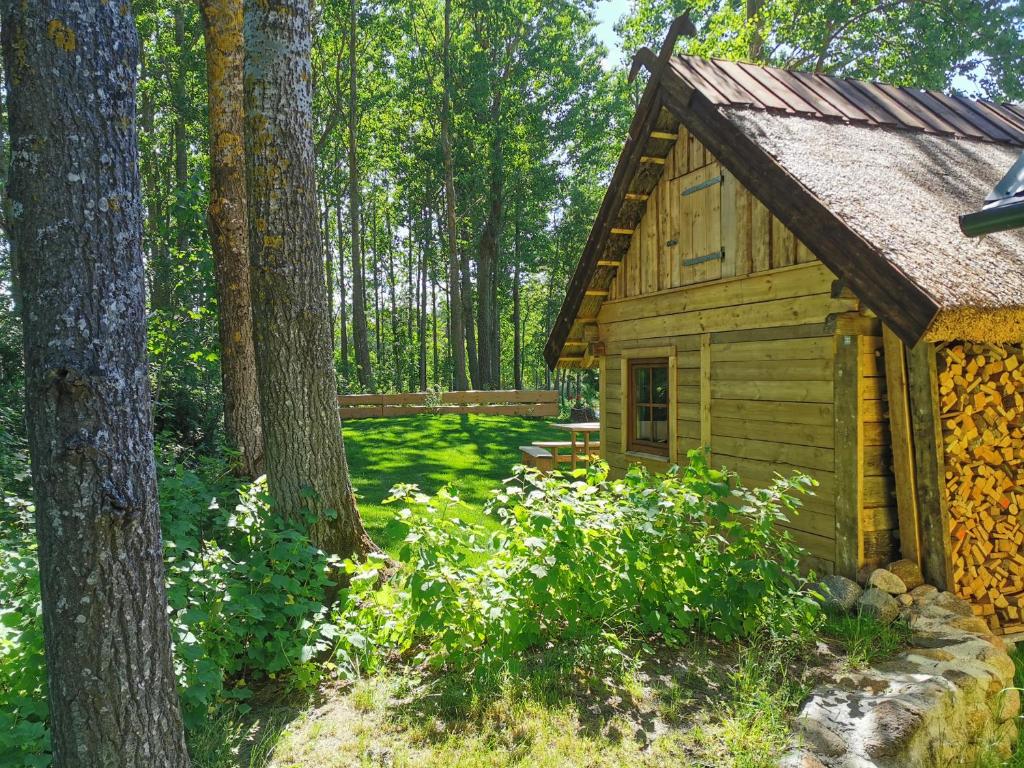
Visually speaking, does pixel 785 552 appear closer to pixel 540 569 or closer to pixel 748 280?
pixel 540 569

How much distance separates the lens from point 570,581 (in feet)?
12.3

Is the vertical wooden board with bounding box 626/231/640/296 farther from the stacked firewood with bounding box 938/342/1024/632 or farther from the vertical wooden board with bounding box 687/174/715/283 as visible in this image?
the stacked firewood with bounding box 938/342/1024/632

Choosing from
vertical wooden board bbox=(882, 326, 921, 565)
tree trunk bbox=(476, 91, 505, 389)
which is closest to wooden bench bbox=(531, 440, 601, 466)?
vertical wooden board bbox=(882, 326, 921, 565)

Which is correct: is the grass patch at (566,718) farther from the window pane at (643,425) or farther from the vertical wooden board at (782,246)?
the window pane at (643,425)

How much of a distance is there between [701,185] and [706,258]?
2.53ft

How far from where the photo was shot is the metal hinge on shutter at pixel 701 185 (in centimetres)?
661

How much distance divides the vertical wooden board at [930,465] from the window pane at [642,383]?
366 cm

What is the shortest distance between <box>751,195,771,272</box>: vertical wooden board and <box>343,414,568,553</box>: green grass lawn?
3568mm

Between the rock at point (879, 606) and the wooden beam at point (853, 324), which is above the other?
the wooden beam at point (853, 324)

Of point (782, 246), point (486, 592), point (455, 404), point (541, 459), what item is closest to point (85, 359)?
point (486, 592)

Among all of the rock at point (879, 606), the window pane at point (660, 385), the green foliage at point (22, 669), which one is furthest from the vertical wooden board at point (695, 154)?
the green foliage at point (22, 669)

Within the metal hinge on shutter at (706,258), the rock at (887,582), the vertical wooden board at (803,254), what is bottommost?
the rock at (887,582)

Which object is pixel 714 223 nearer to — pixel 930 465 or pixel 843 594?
pixel 930 465

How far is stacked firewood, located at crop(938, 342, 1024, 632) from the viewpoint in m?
4.83
